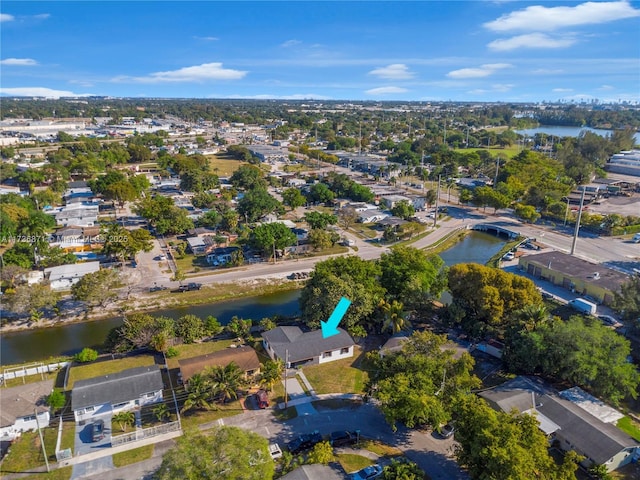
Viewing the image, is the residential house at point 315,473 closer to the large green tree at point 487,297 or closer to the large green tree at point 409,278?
the large green tree at point 487,297

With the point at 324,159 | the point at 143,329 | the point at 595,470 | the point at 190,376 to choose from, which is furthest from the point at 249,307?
the point at 324,159

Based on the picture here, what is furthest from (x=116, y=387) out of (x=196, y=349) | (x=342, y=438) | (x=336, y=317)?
(x=336, y=317)

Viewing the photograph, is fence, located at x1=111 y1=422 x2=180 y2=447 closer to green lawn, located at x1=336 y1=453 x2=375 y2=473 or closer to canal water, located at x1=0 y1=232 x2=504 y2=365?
green lawn, located at x1=336 y1=453 x2=375 y2=473

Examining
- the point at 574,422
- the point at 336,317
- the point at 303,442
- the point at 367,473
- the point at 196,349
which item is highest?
the point at 336,317

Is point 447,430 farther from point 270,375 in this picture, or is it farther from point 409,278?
point 409,278

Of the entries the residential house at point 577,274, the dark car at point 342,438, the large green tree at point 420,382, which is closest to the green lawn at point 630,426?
the large green tree at point 420,382
